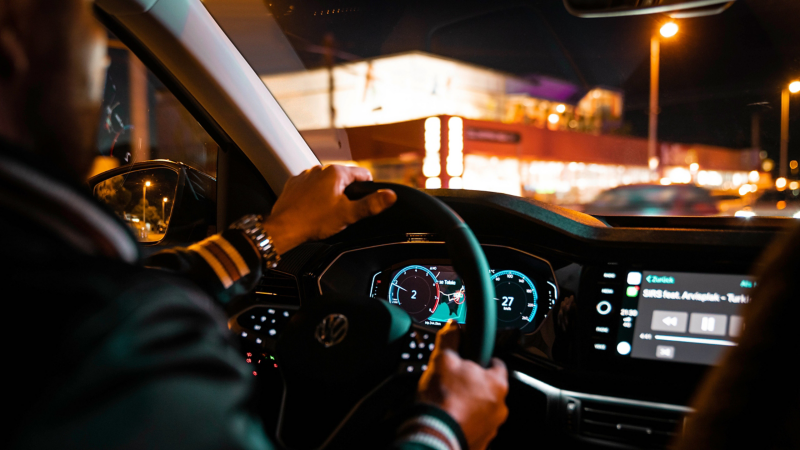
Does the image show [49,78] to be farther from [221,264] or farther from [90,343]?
[221,264]

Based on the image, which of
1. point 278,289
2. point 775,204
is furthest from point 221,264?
point 775,204

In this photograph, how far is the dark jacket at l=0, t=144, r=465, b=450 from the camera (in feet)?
1.89

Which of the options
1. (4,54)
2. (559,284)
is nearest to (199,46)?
(4,54)

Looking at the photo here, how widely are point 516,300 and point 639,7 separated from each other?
3.57 feet

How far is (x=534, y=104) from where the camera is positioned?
2003 cm

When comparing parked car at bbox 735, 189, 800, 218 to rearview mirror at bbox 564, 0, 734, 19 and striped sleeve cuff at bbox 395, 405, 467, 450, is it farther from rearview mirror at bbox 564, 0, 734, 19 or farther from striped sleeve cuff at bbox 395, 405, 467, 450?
striped sleeve cuff at bbox 395, 405, 467, 450

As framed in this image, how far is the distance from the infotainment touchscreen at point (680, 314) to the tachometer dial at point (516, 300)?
0.34 m

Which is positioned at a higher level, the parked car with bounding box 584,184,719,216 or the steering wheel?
the parked car with bounding box 584,184,719,216

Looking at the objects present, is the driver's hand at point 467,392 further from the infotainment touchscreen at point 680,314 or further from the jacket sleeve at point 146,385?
the infotainment touchscreen at point 680,314

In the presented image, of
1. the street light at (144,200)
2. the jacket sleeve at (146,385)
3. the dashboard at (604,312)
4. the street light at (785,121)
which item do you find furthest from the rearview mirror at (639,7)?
the street light at (144,200)

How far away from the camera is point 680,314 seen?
5.81 feet

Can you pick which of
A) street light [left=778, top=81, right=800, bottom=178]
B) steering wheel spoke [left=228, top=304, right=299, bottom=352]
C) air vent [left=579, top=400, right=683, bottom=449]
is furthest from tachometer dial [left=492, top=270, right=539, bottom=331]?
street light [left=778, top=81, right=800, bottom=178]

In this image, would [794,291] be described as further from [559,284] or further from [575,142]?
[575,142]

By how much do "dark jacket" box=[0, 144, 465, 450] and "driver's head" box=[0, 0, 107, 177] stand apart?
0.17 metres
